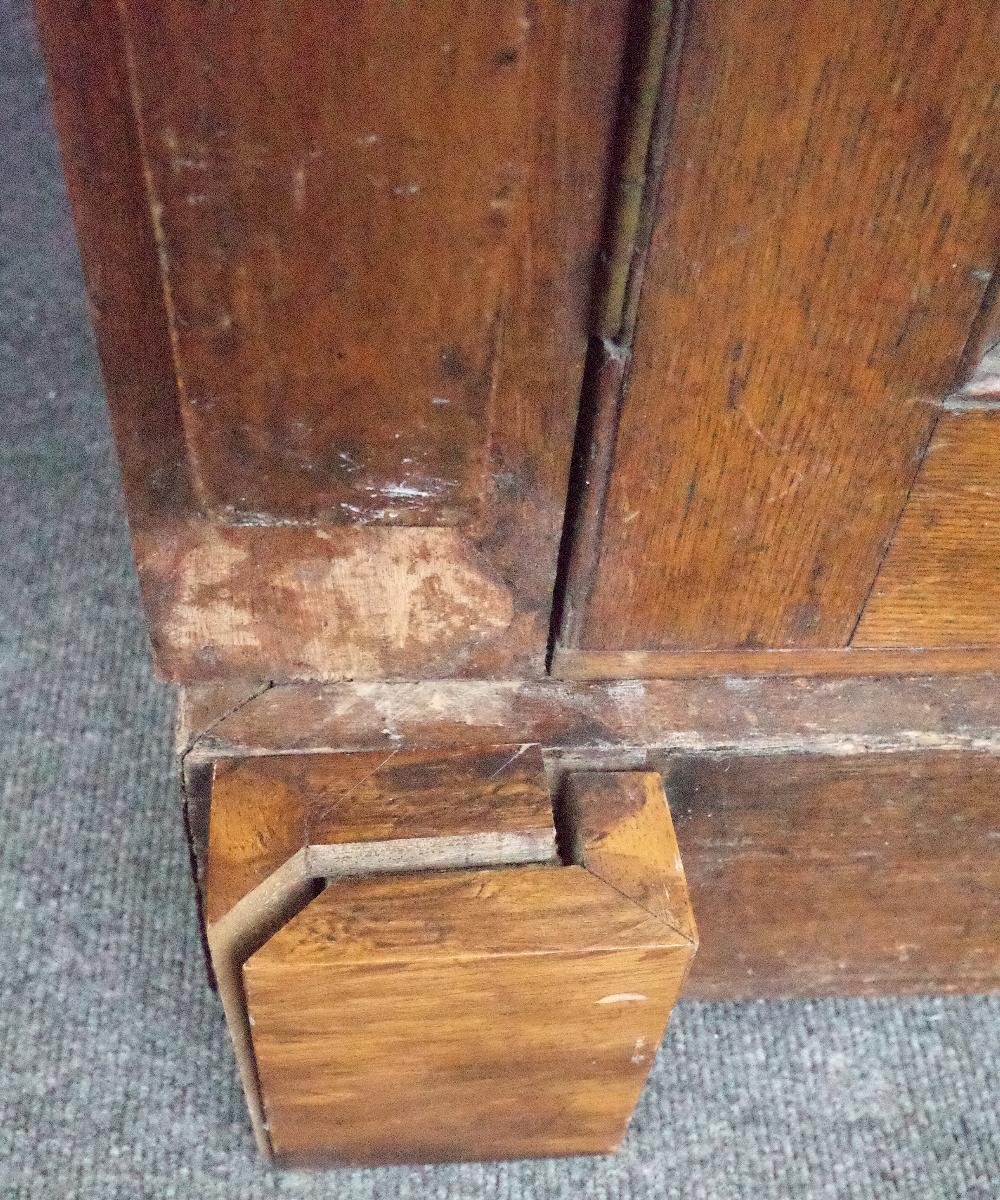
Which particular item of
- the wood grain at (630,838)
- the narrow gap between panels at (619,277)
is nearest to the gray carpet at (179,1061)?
the wood grain at (630,838)

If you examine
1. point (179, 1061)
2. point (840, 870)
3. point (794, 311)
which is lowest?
point (179, 1061)

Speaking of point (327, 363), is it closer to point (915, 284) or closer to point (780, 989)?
point (915, 284)

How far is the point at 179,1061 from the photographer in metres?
0.77

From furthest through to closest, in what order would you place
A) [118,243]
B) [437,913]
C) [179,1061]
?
[179,1061] < [437,913] < [118,243]

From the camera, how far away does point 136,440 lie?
1.56ft

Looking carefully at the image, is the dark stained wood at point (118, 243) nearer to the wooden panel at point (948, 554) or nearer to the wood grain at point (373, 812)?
the wood grain at point (373, 812)

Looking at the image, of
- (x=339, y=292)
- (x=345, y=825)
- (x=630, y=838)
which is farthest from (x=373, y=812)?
(x=339, y=292)

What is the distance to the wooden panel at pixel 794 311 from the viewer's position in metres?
0.37

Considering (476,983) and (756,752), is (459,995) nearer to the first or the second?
(476,983)

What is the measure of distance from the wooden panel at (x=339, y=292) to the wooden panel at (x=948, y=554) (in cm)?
16

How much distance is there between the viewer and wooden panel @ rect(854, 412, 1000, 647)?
0.50 metres

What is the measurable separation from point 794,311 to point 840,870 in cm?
36

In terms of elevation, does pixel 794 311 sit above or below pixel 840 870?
above

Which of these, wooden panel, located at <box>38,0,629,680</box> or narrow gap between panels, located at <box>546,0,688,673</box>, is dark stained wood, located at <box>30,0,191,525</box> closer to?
wooden panel, located at <box>38,0,629,680</box>
